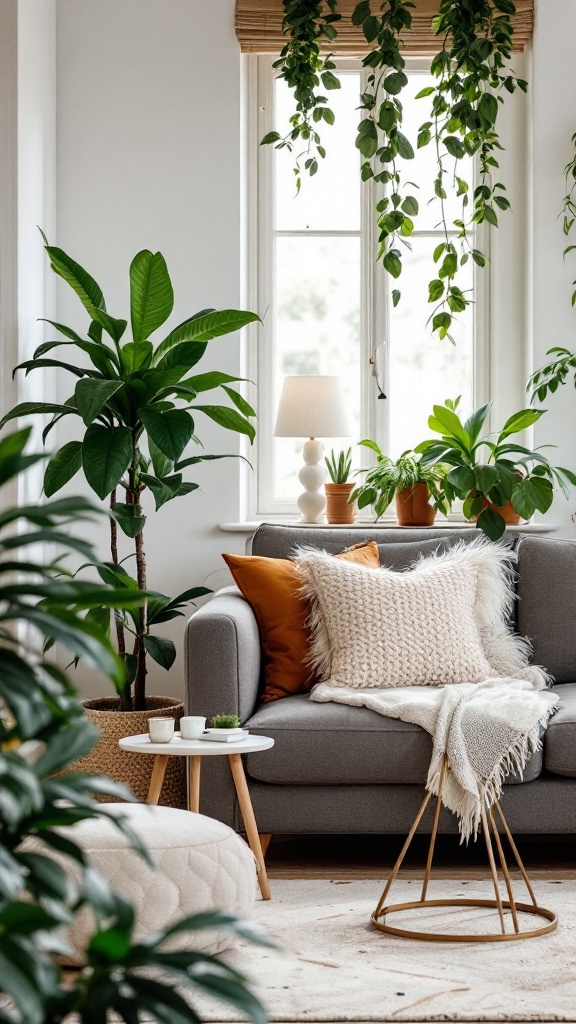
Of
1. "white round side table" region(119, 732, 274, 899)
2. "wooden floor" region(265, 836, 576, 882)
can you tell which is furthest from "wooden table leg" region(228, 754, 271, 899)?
"wooden floor" region(265, 836, 576, 882)

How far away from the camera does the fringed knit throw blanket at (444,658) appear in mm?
2740

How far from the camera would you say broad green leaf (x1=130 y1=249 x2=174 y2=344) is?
336 cm

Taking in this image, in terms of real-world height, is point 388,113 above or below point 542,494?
above

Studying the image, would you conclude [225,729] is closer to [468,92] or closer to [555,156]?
[468,92]

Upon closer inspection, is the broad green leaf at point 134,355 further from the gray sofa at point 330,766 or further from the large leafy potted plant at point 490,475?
the large leafy potted plant at point 490,475

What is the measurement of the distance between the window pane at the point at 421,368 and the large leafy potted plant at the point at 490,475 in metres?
0.27

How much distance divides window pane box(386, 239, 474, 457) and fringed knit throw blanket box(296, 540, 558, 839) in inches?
37.7

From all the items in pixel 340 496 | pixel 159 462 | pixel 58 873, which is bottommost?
pixel 58 873

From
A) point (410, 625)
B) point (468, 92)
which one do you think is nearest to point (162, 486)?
point (410, 625)

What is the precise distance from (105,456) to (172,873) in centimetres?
133

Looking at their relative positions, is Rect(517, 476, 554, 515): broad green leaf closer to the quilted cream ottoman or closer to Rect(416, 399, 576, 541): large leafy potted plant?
Rect(416, 399, 576, 541): large leafy potted plant

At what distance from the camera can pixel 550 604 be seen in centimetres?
337

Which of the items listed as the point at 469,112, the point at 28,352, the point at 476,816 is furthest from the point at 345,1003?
the point at 469,112

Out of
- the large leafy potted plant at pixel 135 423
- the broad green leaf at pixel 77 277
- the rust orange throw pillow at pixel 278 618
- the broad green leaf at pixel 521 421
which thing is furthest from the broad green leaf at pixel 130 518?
the broad green leaf at pixel 521 421
